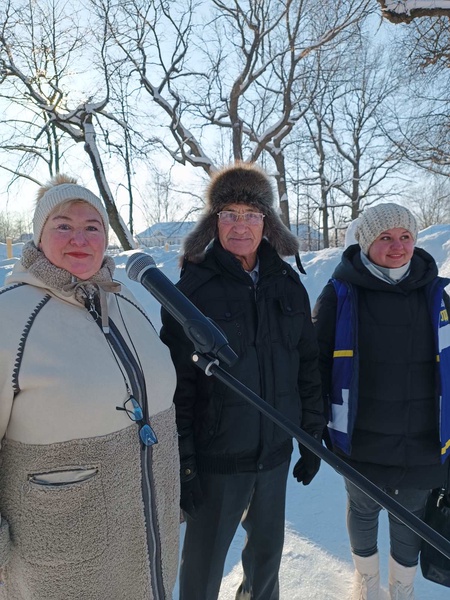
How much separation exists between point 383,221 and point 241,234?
74 cm

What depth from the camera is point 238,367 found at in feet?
6.34

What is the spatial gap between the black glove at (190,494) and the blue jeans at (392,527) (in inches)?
35.2

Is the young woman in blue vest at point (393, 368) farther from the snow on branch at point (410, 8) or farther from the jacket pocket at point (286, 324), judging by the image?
the snow on branch at point (410, 8)

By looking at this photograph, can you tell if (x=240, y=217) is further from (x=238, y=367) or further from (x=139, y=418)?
(x=139, y=418)

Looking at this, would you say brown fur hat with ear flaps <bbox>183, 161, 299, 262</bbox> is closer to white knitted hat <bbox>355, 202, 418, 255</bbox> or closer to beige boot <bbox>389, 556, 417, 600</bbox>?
white knitted hat <bbox>355, 202, 418, 255</bbox>

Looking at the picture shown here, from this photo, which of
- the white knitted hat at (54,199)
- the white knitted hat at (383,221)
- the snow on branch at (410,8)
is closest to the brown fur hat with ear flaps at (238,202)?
the white knitted hat at (383,221)

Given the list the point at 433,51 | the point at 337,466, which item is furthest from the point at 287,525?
the point at 433,51

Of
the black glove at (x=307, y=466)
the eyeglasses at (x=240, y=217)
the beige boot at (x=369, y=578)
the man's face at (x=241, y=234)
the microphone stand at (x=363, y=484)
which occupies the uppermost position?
the eyeglasses at (x=240, y=217)

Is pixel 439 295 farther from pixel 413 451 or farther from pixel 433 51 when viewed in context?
pixel 433 51

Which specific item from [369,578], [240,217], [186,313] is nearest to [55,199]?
[186,313]

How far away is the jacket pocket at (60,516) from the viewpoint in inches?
51.2

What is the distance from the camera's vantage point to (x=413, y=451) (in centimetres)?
224

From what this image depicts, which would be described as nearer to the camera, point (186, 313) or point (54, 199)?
point (186, 313)

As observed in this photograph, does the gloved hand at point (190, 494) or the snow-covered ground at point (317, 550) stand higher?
the gloved hand at point (190, 494)
